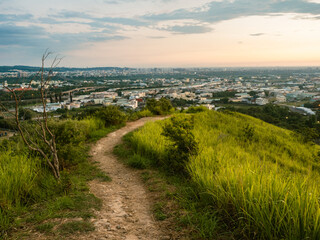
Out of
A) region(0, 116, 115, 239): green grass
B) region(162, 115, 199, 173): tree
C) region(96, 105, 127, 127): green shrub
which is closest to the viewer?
region(0, 116, 115, 239): green grass

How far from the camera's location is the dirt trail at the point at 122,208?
8.20ft

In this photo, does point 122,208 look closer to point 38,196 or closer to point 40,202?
point 40,202

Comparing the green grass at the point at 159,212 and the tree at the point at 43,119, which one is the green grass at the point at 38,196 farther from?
the green grass at the point at 159,212

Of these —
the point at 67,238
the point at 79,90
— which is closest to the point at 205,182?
the point at 67,238

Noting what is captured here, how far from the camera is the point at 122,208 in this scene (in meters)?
3.23

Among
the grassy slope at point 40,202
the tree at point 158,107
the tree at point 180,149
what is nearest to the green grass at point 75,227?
the grassy slope at point 40,202

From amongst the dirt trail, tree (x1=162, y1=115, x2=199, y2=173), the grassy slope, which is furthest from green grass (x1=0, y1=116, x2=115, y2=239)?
tree (x1=162, y1=115, x2=199, y2=173)

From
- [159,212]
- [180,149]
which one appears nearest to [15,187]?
[159,212]

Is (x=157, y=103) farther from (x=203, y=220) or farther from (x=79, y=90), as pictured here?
(x=79, y=90)

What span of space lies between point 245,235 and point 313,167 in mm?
6090

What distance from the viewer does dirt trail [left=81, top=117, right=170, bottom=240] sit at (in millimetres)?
2500

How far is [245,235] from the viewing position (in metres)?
2.20

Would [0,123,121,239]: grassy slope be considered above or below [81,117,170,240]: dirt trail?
above

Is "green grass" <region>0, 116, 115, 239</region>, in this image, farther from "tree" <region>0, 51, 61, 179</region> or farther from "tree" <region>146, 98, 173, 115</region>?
"tree" <region>146, 98, 173, 115</region>
